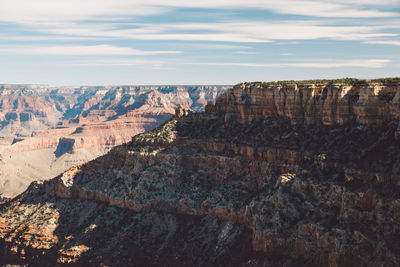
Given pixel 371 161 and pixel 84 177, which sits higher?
pixel 371 161

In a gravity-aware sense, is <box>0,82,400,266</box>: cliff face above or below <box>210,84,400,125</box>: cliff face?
below

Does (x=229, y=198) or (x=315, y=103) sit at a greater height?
(x=315, y=103)

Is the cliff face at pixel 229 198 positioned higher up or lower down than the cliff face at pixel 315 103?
lower down

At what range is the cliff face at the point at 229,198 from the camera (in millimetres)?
61688

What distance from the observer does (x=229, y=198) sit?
8094 centimetres

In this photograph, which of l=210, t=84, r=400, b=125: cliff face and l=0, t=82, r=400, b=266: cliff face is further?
Answer: l=210, t=84, r=400, b=125: cliff face

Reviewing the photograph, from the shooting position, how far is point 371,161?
217ft

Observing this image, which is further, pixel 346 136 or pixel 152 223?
pixel 152 223

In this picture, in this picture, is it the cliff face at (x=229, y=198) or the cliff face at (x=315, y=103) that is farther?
the cliff face at (x=315, y=103)

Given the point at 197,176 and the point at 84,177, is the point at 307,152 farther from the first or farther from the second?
the point at 84,177

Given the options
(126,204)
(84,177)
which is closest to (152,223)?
(126,204)

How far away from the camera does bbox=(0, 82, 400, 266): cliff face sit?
202 feet

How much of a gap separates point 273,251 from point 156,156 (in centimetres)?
3735

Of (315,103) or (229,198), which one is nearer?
(315,103)
